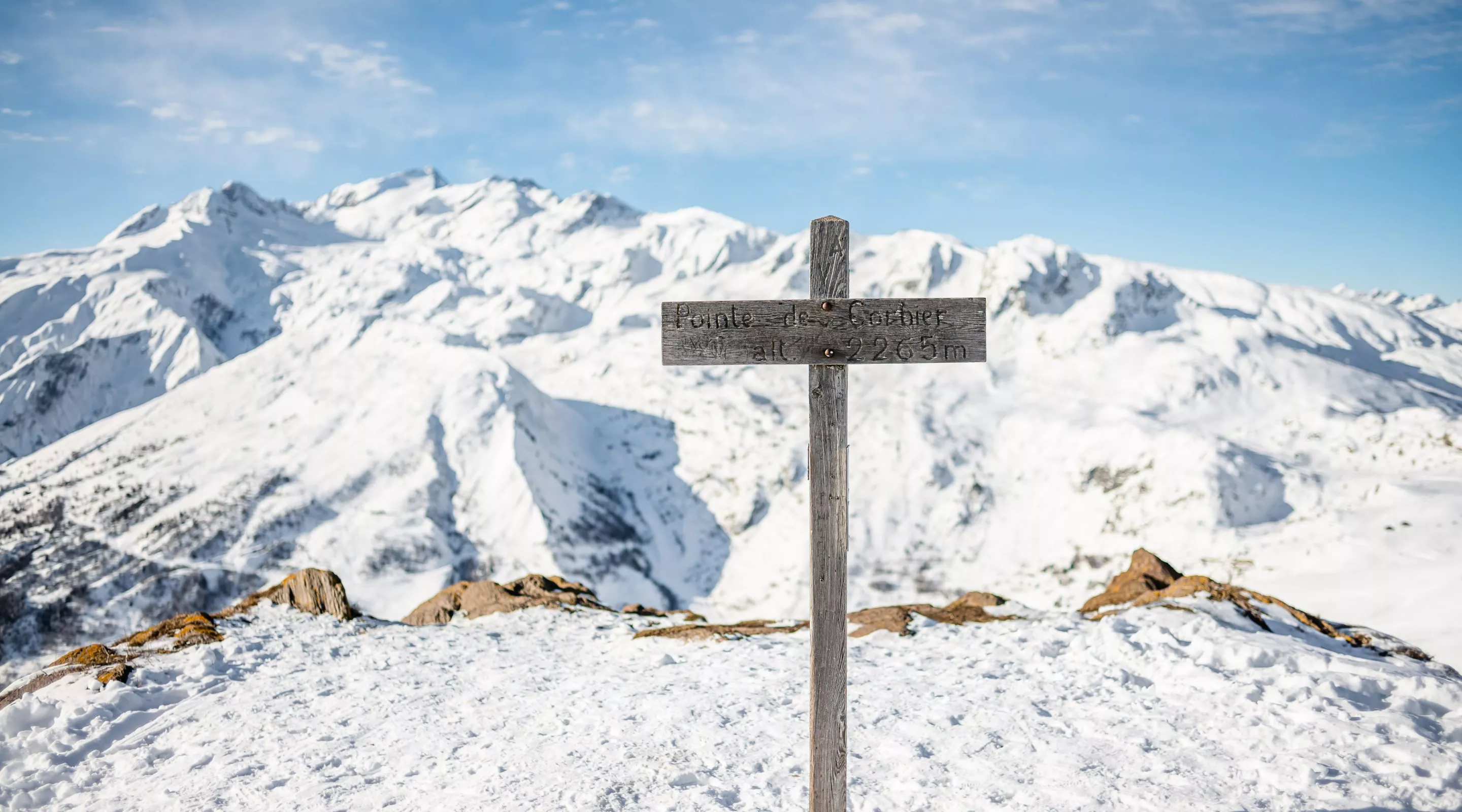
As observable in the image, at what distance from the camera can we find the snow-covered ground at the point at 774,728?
6891mm

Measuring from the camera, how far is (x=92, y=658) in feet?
34.7

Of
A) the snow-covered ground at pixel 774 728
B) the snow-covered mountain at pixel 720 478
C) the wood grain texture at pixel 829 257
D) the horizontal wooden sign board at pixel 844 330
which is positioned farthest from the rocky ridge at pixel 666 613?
the snow-covered mountain at pixel 720 478

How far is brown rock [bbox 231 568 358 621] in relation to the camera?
14.3 metres

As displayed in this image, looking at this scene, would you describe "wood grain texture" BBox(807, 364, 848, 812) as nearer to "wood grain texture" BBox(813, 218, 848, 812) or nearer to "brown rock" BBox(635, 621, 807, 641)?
"wood grain texture" BBox(813, 218, 848, 812)

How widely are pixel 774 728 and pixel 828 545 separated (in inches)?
158

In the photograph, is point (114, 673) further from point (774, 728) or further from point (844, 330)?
point (844, 330)

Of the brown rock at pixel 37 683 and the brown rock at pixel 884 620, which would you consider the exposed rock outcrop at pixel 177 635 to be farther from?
the brown rock at pixel 884 620

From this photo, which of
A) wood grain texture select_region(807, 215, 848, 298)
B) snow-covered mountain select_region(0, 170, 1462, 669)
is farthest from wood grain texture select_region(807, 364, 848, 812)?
snow-covered mountain select_region(0, 170, 1462, 669)

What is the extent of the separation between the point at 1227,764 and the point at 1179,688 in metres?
1.81

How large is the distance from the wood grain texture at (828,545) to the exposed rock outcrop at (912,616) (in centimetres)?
686

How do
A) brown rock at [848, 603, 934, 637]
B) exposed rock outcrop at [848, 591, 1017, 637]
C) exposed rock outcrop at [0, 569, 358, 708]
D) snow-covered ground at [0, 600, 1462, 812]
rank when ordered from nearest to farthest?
snow-covered ground at [0, 600, 1462, 812] → exposed rock outcrop at [0, 569, 358, 708] → brown rock at [848, 603, 934, 637] → exposed rock outcrop at [848, 591, 1017, 637]

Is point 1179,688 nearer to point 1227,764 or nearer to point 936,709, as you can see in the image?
point 1227,764

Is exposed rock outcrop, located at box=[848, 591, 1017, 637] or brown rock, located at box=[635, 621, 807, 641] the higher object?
exposed rock outcrop, located at box=[848, 591, 1017, 637]

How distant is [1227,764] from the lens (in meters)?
7.09
